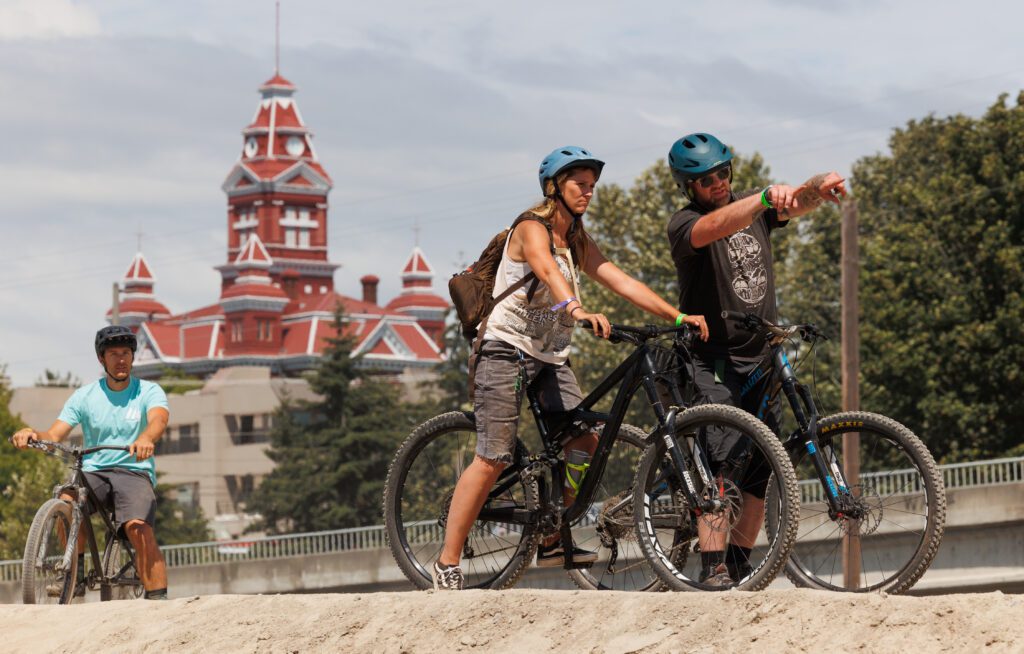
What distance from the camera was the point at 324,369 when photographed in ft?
303

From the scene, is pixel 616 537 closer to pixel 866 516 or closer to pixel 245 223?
pixel 866 516

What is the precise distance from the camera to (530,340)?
7719 mm

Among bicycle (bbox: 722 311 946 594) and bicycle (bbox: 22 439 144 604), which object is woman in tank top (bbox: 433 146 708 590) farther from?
bicycle (bbox: 22 439 144 604)

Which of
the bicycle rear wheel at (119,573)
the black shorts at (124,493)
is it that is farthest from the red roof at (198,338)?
the black shorts at (124,493)

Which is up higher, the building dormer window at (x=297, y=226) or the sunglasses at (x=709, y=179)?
the building dormer window at (x=297, y=226)

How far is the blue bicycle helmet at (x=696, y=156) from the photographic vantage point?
24.2ft

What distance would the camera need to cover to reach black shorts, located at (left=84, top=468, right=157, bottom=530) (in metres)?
9.59

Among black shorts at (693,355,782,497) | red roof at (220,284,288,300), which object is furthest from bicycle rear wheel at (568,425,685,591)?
red roof at (220,284,288,300)

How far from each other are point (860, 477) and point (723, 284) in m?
0.94

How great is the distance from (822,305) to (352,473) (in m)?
34.9

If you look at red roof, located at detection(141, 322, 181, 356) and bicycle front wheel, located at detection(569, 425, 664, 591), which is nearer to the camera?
bicycle front wheel, located at detection(569, 425, 664, 591)

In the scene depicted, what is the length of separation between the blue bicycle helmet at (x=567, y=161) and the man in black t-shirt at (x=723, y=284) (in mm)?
346

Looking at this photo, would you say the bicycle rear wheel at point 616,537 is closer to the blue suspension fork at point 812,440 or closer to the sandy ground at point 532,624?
the blue suspension fork at point 812,440

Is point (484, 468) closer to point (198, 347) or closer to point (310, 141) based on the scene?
point (198, 347)
